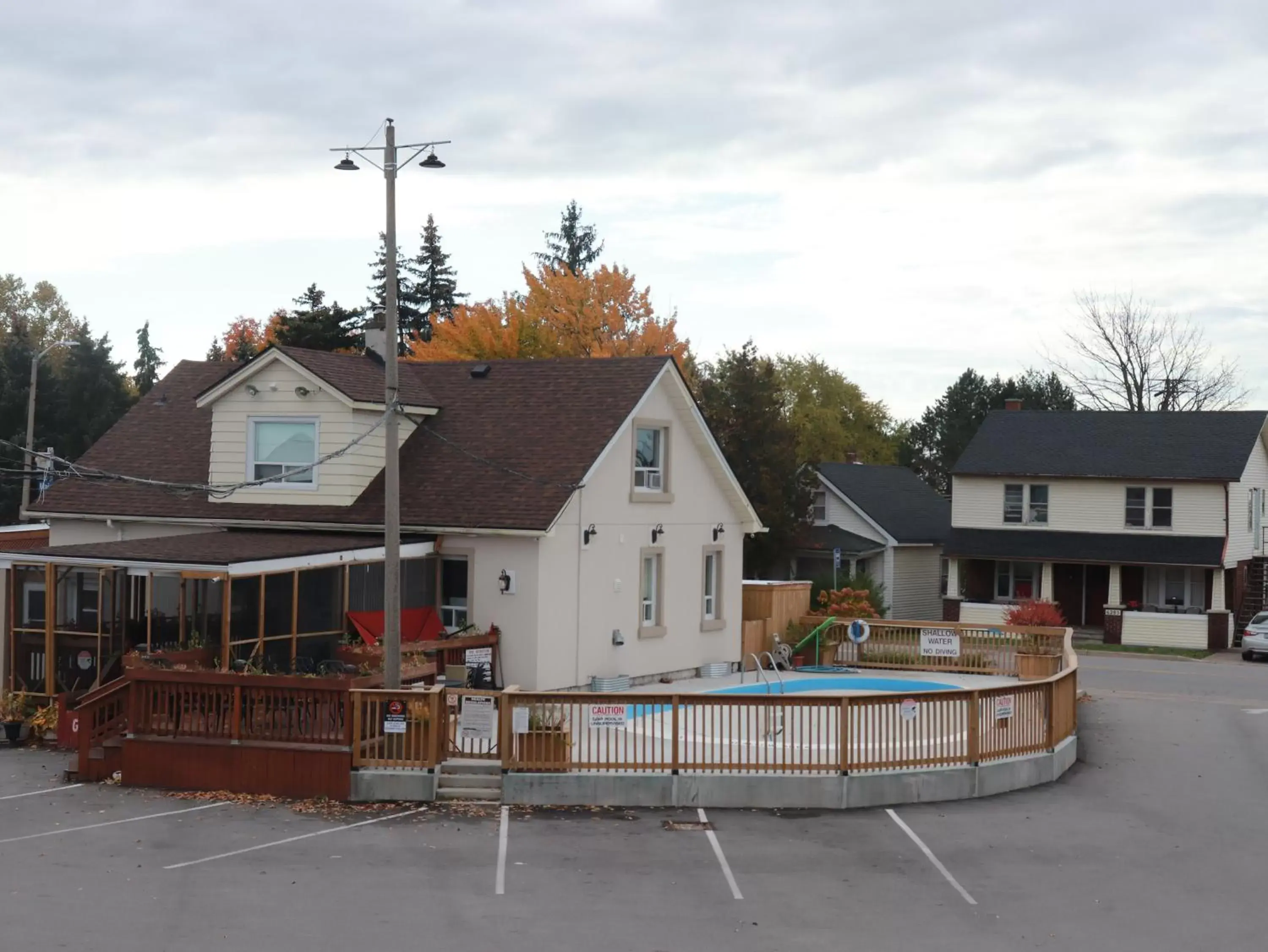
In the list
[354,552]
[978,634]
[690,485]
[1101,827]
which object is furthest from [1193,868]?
[978,634]

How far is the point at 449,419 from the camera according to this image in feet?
99.9

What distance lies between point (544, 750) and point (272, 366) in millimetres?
13457

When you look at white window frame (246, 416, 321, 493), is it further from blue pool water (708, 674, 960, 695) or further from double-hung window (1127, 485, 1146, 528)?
double-hung window (1127, 485, 1146, 528)

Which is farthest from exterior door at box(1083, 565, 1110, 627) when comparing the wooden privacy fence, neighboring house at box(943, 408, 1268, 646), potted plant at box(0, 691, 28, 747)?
potted plant at box(0, 691, 28, 747)

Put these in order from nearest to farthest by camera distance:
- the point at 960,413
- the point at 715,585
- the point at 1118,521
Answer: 1. the point at 715,585
2. the point at 1118,521
3. the point at 960,413

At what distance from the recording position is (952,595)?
51.8m

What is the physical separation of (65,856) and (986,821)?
10766 millimetres

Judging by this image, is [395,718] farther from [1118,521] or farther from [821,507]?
Answer: [821,507]

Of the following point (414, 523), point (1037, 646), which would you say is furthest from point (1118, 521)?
point (414, 523)

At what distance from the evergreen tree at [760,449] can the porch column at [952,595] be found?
20.5ft

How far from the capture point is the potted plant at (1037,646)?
3134 centimetres

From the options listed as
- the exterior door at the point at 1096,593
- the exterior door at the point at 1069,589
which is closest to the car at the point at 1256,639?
the exterior door at the point at 1096,593

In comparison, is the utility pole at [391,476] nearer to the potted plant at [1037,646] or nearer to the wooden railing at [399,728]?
the wooden railing at [399,728]

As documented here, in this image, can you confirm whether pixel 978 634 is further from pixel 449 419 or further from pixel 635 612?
pixel 449 419
